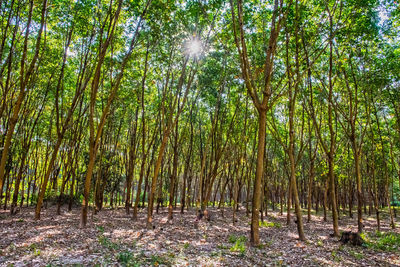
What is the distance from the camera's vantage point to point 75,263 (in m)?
6.10

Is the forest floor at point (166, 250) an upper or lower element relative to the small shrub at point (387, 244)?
upper

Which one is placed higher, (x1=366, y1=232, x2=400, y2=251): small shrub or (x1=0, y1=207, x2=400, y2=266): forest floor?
(x1=0, y1=207, x2=400, y2=266): forest floor

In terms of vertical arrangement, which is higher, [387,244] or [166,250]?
[166,250]

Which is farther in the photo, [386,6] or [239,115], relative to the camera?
[239,115]

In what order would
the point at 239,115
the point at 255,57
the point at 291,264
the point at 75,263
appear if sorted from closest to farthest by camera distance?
the point at 75,263
the point at 291,264
the point at 255,57
the point at 239,115

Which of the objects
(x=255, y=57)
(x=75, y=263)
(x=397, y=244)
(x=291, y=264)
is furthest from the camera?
(x=255, y=57)

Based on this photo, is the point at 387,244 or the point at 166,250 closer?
the point at 166,250

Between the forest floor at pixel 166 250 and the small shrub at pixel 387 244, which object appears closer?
the forest floor at pixel 166 250

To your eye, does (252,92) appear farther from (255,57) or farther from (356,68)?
(356,68)

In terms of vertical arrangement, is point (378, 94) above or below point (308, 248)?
above

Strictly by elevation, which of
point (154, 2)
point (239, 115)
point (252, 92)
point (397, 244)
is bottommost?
point (397, 244)

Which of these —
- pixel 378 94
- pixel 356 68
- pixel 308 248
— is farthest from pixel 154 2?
pixel 378 94

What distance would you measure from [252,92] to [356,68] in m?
7.50

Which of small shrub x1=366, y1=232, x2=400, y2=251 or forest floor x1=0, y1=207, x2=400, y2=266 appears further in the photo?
small shrub x1=366, y1=232, x2=400, y2=251
